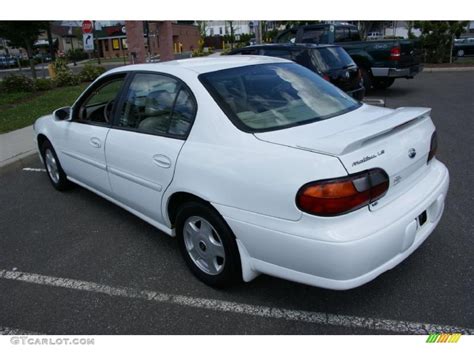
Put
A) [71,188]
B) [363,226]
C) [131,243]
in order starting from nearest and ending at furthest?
[363,226]
[131,243]
[71,188]

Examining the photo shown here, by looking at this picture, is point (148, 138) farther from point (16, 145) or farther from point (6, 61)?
point (6, 61)

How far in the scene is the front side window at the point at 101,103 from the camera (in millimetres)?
3631

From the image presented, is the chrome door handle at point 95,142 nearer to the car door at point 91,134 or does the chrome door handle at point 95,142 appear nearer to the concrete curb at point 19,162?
the car door at point 91,134

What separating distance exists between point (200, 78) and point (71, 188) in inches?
114

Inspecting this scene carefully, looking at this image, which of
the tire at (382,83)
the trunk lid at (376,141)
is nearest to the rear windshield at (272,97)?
the trunk lid at (376,141)

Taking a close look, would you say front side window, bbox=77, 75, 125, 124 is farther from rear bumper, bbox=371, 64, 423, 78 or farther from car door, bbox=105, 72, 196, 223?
rear bumper, bbox=371, 64, 423, 78

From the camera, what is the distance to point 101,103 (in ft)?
13.4

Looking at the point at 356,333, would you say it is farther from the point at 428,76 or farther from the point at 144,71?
the point at 428,76

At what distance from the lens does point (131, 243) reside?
11.8 ft

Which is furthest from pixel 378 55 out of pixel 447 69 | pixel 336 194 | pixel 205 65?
pixel 336 194

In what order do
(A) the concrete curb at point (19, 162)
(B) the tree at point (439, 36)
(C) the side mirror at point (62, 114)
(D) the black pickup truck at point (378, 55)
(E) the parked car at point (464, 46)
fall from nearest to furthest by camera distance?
(C) the side mirror at point (62, 114)
(A) the concrete curb at point (19, 162)
(D) the black pickup truck at point (378, 55)
(B) the tree at point (439, 36)
(E) the parked car at point (464, 46)

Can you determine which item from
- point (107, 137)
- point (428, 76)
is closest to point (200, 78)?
point (107, 137)

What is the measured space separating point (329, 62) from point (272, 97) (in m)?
4.89

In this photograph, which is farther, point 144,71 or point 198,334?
point 144,71
